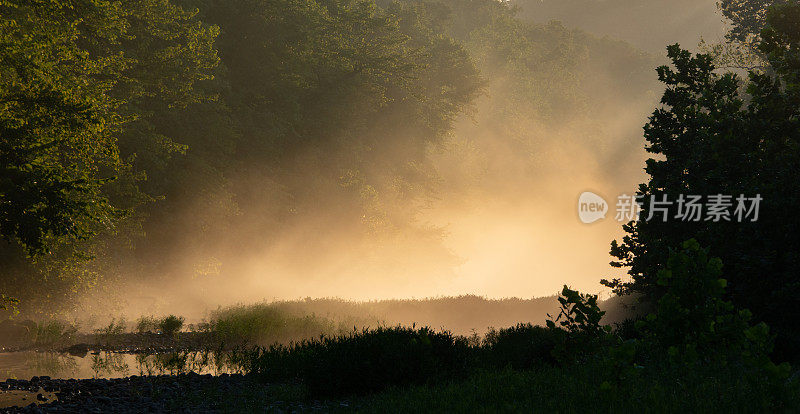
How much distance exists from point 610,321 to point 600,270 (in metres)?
60.2

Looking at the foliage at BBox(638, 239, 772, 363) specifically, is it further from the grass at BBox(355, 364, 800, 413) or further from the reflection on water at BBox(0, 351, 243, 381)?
the reflection on water at BBox(0, 351, 243, 381)

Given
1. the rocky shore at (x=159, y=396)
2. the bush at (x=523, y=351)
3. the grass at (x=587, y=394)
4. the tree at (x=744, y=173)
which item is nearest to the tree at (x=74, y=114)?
the rocky shore at (x=159, y=396)

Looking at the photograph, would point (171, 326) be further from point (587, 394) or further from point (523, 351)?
point (587, 394)

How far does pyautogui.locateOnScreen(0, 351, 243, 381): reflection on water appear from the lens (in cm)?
1471

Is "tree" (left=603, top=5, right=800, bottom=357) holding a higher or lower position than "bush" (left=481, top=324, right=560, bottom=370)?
higher

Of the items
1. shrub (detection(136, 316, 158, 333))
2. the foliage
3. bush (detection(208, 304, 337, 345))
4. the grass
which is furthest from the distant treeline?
the foliage

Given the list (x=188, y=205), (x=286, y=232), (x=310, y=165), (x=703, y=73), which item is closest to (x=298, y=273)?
(x=286, y=232)

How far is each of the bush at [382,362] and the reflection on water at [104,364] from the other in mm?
3769

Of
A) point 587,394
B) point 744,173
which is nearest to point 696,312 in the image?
point 587,394

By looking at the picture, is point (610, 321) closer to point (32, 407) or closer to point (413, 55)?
point (32, 407)

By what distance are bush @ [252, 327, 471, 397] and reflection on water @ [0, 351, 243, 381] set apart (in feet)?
12.4

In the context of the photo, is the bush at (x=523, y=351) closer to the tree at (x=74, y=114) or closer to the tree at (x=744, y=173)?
the tree at (x=744, y=173)

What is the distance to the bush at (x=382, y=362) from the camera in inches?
410

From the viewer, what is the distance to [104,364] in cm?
1655
